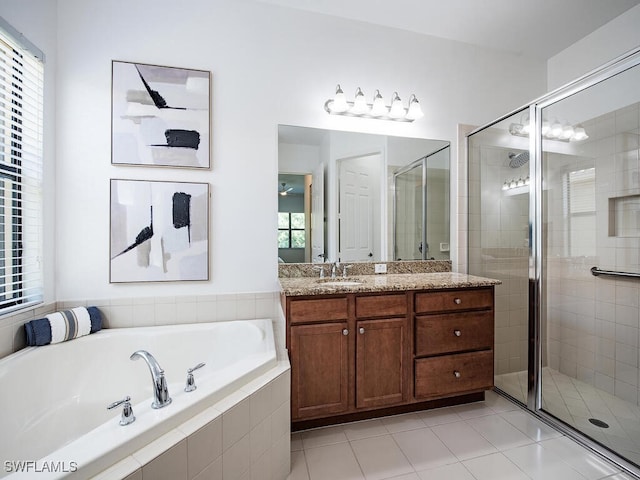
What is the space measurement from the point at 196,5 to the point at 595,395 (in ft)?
11.7

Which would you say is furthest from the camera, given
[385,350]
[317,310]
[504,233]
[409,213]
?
[409,213]

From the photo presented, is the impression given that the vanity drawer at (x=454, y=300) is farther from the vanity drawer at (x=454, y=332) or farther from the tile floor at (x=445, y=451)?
the tile floor at (x=445, y=451)

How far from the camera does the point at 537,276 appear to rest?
197 centimetres

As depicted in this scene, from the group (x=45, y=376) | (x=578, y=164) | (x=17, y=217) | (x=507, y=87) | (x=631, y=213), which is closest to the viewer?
(x=45, y=376)

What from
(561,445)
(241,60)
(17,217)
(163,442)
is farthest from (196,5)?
(561,445)

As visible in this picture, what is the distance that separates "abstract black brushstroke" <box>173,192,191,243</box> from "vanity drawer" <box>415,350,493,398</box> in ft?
5.78

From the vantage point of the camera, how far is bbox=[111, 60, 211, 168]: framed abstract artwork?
1.88 metres

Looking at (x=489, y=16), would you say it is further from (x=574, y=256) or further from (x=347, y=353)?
(x=347, y=353)

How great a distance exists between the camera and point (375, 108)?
7.36ft

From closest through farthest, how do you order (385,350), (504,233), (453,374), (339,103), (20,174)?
(20,174) → (385,350) → (453,374) → (339,103) → (504,233)

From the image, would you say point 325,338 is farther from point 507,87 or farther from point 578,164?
point 507,87

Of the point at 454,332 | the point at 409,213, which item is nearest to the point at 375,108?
the point at 409,213

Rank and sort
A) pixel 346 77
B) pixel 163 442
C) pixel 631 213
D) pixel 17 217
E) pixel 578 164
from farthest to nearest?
pixel 346 77
pixel 578 164
pixel 631 213
pixel 17 217
pixel 163 442

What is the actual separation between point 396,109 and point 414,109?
154mm
